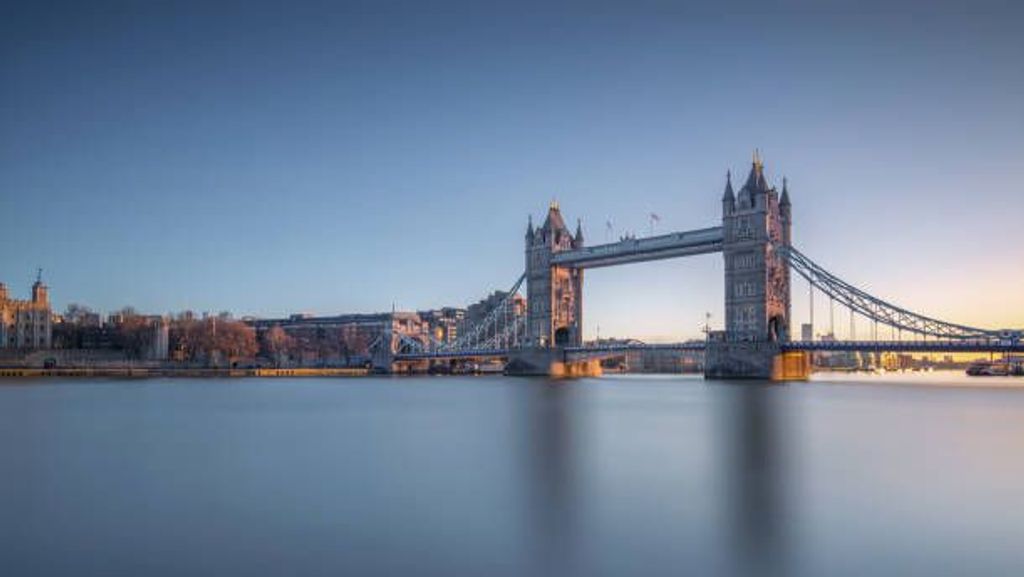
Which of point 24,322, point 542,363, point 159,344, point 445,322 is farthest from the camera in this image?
point 445,322

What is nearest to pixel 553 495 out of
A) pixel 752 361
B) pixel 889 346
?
pixel 889 346

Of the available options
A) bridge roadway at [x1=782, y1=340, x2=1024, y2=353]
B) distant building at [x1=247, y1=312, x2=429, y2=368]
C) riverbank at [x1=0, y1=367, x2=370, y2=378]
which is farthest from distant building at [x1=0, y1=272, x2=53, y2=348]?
bridge roadway at [x1=782, y1=340, x2=1024, y2=353]

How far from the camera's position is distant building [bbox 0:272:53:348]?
10994cm

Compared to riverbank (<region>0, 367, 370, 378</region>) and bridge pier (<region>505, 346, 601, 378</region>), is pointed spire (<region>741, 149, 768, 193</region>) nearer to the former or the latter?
bridge pier (<region>505, 346, 601, 378</region>)

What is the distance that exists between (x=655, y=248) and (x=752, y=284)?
9.91 metres

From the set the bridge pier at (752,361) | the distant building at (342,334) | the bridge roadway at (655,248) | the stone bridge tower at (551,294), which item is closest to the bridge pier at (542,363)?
the stone bridge tower at (551,294)

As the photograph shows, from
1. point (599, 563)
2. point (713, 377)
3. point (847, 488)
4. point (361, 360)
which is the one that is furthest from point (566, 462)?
point (361, 360)

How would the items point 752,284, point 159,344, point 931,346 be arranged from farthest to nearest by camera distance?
point 159,344 → point 752,284 → point 931,346

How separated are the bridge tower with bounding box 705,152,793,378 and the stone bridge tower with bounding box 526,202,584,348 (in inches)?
887

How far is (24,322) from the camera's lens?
112688 millimetres

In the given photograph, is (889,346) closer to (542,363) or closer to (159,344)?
(542,363)

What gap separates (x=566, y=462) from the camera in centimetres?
1775

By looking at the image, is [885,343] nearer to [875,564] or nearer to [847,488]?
[847,488]

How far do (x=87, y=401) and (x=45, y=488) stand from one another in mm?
A: 28356
